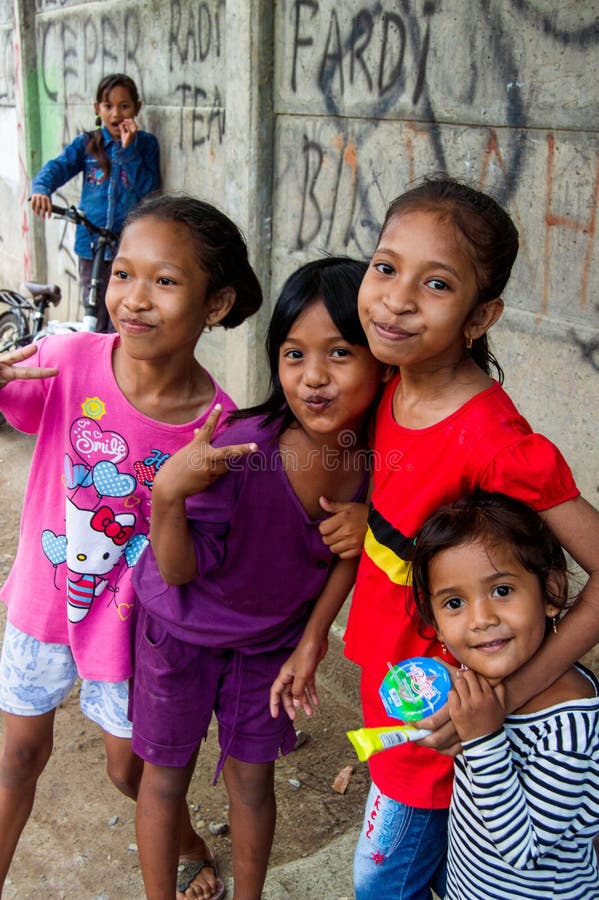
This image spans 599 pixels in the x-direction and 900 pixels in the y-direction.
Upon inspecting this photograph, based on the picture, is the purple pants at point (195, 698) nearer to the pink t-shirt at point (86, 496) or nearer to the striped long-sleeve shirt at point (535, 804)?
the pink t-shirt at point (86, 496)

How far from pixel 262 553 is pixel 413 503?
0.36m

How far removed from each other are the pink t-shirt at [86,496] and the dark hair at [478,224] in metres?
0.63

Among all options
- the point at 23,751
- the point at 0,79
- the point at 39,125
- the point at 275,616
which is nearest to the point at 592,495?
the point at 275,616

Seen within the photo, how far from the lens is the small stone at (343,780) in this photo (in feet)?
8.82

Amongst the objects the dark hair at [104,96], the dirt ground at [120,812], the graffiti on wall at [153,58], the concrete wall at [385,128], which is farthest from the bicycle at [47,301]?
the dirt ground at [120,812]

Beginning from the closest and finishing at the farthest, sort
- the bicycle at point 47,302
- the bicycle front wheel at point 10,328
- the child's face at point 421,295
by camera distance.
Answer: the child's face at point 421,295
the bicycle at point 47,302
the bicycle front wheel at point 10,328

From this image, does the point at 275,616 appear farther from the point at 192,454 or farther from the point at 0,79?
the point at 0,79

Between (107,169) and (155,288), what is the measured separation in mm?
4013

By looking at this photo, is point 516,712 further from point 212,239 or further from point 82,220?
point 82,220

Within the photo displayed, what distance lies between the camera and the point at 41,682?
1.95m

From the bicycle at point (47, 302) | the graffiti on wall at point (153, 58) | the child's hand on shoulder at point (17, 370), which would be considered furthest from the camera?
the bicycle at point (47, 302)

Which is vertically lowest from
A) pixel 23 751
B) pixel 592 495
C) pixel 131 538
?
pixel 23 751

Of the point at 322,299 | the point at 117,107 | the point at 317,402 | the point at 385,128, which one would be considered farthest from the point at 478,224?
the point at 117,107

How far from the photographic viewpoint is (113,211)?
17.9ft
